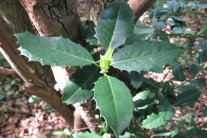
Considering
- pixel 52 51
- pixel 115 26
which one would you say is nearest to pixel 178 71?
pixel 115 26

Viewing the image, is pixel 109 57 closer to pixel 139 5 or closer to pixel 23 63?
pixel 139 5

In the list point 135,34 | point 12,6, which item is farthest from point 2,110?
point 135,34

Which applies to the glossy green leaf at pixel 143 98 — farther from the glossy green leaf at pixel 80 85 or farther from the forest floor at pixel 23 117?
the forest floor at pixel 23 117

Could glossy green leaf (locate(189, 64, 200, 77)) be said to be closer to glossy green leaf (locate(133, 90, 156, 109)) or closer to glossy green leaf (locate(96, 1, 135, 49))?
Result: glossy green leaf (locate(133, 90, 156, 109))

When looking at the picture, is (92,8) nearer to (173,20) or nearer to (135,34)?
(135,34)

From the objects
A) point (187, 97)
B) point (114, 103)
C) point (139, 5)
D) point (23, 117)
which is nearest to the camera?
point (114, 103)

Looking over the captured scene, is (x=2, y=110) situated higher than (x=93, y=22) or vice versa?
(x=93, y=22)
